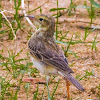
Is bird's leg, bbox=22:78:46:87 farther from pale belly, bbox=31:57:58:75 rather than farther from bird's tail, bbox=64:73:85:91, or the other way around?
bird's tail, bbox=64:73:85:91

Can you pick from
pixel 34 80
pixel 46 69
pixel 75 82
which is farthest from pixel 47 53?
pixel 75 82

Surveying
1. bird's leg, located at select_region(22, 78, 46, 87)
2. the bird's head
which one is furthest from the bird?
bird's leg, located at select_region(22, 78, 46, 87)

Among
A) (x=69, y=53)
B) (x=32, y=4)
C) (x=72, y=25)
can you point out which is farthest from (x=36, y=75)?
(x=32, y=4)

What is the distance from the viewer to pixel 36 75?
5.27 meters

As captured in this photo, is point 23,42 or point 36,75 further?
point 23,42

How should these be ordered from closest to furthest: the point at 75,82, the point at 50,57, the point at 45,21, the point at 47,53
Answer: the point at 75,82 < the point at 50,57 < the point at 47,53 < the point at 45,21

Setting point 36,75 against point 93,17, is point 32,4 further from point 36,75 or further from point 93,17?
point 36,75

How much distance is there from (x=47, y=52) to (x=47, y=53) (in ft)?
0.06

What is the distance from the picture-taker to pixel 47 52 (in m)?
4.84

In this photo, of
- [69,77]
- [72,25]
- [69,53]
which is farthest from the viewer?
[72,25]

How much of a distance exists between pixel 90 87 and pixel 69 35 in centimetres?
197

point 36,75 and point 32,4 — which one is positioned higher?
point 32,4

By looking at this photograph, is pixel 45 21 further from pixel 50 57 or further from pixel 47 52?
pixel 50 57

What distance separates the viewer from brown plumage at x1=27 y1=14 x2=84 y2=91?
14.9ft
